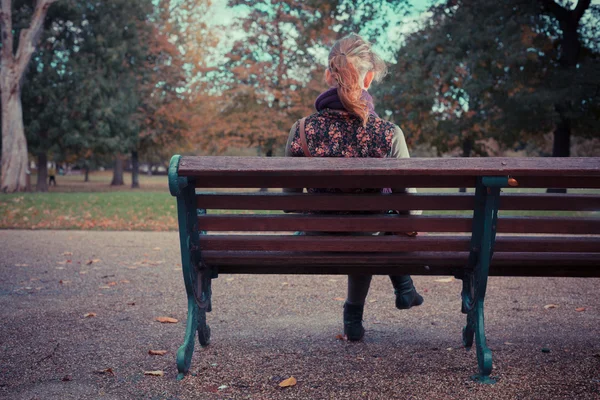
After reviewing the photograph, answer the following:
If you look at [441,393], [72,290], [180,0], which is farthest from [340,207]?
[180,0]

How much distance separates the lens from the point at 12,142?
77.6 ft

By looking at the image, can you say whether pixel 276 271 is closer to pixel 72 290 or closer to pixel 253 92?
pixel 72 290

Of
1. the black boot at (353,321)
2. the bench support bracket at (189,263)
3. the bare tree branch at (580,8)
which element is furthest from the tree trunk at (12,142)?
the black boot at (353,321)

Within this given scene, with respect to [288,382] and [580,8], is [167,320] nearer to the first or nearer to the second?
[288,382]

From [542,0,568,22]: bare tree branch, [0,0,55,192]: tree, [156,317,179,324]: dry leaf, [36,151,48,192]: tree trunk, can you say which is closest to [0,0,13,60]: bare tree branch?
[0,0,55,192]: tree

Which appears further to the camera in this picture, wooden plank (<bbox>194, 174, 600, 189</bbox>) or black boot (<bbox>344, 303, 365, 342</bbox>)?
black boot (<bbox>344, 303, 365, 342</bbox>)

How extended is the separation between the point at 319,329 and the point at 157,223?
8.27 m

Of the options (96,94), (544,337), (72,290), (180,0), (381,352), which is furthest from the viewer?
(180,0)

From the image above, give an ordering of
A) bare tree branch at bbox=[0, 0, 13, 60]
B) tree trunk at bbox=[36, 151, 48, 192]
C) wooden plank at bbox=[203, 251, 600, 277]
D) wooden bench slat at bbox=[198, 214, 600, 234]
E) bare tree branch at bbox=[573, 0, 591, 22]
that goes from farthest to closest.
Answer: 1. tree trunk at bbox=[36, 151, 48, 192]
2. bare tree branch at bbox=[0, 0, 13, 60]
3. bare tree branch at bbox=[573, 0, 591, 22]
4. wooden plank at bbox=[203, 251, 600, 277]
5. wooden bench slat at bbox=[198, 214, 600, 234]

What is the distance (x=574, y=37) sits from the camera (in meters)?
18.9

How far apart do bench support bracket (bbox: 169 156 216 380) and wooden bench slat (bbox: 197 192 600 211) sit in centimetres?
18

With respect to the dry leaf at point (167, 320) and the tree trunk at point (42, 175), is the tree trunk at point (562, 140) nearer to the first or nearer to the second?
the dry leaf at point (167, 320)

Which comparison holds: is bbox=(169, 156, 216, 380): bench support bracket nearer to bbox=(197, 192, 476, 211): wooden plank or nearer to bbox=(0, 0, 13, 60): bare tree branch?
bbox=(197, 192, 476, 211): wooden plank

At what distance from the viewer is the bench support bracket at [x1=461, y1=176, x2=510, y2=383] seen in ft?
9.20
